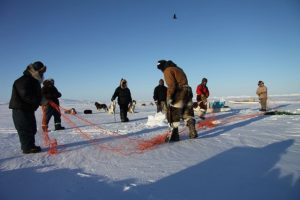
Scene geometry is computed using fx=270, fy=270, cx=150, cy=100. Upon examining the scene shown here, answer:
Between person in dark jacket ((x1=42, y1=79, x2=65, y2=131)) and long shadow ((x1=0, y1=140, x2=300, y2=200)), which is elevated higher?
person in dark jacket ((x1=42, y1=79, x2=65, y2=131))

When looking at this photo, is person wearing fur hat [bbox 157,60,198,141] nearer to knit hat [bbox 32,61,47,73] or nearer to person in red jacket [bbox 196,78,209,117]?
knit hat [bbox 32,61,47,73]

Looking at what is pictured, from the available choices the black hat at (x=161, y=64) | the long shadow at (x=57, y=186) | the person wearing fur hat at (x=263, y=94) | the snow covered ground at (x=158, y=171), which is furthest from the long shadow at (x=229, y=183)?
the person wearing fur hat at (x=263, y=94)

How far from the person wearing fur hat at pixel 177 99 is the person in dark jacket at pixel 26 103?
2708 millimetres

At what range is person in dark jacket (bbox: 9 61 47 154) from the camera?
498cm

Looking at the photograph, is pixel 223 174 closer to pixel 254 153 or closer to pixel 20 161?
pixel 254 153

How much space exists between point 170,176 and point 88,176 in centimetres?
106

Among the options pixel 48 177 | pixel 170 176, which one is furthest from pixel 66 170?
pixel 170 176

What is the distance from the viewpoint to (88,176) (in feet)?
11.5

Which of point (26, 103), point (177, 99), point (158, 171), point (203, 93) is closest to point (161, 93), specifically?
point (203, 93)

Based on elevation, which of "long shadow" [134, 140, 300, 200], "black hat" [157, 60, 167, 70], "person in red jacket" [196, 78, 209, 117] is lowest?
"long shadow" [134, 140, 300, 200]

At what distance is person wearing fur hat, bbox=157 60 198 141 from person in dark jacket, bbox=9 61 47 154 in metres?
2.71

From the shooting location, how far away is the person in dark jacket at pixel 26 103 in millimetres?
4984

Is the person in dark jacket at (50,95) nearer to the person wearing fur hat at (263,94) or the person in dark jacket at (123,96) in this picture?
the person in dark jacket at (123,96)

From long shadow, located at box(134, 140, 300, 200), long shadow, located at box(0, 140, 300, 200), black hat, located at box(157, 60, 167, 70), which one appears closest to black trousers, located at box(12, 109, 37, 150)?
long shadow, located at box(0, 140, 300, 200)
